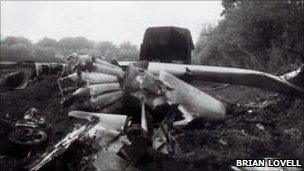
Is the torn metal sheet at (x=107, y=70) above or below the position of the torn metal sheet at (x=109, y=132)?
above

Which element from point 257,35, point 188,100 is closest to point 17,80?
point 188,100

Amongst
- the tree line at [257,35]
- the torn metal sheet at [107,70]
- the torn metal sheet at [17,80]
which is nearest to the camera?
the torn metal sheet at [107,70]

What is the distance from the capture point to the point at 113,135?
158 inches

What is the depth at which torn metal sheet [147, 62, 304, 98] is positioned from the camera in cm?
562

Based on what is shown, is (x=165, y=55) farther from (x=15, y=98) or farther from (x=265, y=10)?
(x=265, y=10)

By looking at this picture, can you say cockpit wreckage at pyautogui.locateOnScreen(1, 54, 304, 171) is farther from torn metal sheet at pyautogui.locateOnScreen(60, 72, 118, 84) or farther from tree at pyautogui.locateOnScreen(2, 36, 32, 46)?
tree at pyautogui.locateOnScreen(2, 36, 32, 46)

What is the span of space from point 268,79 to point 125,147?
118 inches

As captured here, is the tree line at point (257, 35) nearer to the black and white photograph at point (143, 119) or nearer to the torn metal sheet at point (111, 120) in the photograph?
the black and white photograph at point (143, 119)

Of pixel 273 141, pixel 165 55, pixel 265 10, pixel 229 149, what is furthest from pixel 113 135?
pixel 265 10

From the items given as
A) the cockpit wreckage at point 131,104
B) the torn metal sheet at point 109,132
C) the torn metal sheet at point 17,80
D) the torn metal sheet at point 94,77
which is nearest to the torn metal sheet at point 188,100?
the cockpit wreckage at point 131,104

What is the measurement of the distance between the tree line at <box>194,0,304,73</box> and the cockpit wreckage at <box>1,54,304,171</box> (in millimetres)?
6140

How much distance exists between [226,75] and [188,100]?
1230mm

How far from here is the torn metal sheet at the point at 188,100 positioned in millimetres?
4793

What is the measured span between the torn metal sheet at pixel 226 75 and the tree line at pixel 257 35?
511cm
